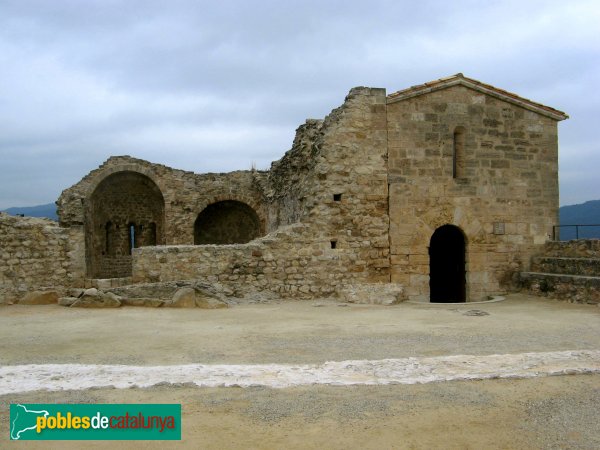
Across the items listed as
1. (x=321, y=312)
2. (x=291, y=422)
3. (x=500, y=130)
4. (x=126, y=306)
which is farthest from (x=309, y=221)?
(x=291, y=422)

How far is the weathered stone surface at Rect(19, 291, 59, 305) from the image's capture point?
10.4 m

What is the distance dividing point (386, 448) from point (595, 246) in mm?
9618

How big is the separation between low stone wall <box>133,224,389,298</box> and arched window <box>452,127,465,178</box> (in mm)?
2804

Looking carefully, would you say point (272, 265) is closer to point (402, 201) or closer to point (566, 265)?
point (402, 201)

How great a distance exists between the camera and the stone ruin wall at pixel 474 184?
37.9 ft

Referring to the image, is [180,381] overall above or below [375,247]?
below

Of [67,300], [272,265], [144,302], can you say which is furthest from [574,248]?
[67,300]

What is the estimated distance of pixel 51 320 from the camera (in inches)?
324

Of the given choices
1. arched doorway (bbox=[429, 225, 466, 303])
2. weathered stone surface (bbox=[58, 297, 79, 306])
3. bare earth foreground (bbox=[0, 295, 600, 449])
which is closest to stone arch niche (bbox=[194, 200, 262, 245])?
arched doorway (bbox=[429, 225, 466, 303])

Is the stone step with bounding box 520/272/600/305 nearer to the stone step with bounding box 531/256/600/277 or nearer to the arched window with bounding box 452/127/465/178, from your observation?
the stone step with bounding box 531/256/600/277

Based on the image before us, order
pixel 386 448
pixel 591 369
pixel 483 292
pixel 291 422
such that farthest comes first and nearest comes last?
pixel 483 292 → pixel 591 369 → pixel 291 422 → pixel 386 448

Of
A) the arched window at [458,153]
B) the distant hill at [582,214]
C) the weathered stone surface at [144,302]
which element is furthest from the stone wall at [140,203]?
the distant hill at [582,214]

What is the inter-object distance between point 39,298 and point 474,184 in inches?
393

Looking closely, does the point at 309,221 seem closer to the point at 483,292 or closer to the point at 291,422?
the point at 483,292
